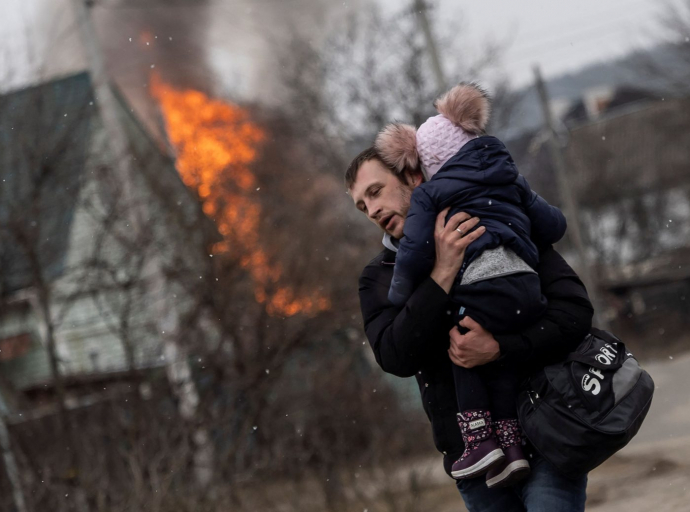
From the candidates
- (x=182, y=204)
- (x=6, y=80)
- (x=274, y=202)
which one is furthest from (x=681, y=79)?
(x=6, y=80)

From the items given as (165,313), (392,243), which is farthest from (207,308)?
(392,243)

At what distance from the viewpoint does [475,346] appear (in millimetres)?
2342

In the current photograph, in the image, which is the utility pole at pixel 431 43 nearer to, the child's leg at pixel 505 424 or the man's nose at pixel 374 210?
the man's nose at pixel 374 210

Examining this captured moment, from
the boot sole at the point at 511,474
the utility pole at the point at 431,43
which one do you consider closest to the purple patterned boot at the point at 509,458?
the boot sole at the point at 511,474

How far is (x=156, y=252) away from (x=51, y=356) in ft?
5.49

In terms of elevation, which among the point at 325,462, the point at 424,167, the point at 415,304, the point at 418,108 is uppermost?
the point at 424,167

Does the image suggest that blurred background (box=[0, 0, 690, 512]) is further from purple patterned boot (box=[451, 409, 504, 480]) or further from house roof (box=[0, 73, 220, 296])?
purple patterned boot (box=[451, 409, 504, 480])

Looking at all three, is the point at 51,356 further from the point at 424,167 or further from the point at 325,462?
the point at 424,167

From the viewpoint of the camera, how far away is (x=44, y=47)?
1079 centimetres

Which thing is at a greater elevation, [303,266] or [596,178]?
[303,266]

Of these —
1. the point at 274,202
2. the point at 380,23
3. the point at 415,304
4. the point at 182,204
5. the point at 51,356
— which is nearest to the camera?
the point at 415,304

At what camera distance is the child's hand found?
235 cm

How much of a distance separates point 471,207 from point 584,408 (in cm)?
65

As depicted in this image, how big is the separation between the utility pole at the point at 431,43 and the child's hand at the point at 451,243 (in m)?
10.6
